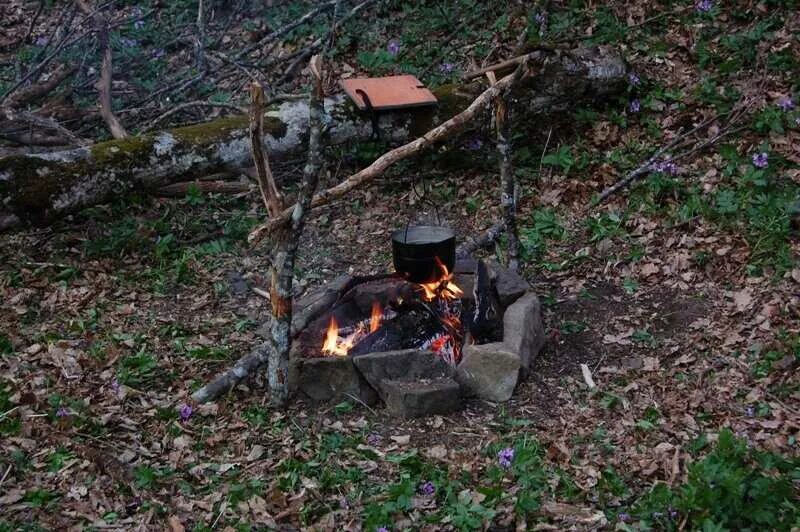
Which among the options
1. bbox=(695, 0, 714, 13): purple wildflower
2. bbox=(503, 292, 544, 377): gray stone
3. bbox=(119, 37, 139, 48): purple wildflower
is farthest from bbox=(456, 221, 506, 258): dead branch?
bbox=(119, 37, 139, 48): purple wildflower

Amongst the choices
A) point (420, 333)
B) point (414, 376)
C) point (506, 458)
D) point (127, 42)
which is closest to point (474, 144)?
point (420, 333)

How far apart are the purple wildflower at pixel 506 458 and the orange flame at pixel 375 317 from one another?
4.90 ft

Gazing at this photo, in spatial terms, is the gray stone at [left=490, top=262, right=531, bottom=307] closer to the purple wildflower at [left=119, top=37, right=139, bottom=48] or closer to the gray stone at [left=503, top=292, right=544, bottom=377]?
the gray stone at [left=503, top=292, right=544, bottom=377]

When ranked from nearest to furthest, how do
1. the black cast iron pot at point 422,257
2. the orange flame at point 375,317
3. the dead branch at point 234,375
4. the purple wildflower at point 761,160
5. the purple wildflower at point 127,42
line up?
1. the dead branch at point 234,375
2. the black cast iron pot at point 422,257
3. the orange flame at point 375,317
4. the purple wildflower at point 761,160
5. the purple wildflower at point 127,42

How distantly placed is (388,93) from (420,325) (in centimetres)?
268

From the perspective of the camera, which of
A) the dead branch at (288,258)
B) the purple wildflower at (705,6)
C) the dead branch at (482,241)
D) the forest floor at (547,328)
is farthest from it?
the purple wildflower at (705,6)

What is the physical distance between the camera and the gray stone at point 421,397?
15.8 ft

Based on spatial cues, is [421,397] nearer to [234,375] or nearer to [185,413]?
[234,375]

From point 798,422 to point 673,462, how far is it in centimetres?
83

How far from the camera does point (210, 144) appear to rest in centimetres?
698

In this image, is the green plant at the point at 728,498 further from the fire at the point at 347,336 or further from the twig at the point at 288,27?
the twig at the point at 288,27

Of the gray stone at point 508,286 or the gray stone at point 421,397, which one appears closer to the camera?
the gray stone at point 421,397

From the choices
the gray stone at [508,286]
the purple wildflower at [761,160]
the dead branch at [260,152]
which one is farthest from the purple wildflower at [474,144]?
the dead branch at [260,152]

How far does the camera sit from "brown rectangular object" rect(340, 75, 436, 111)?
7117mm
